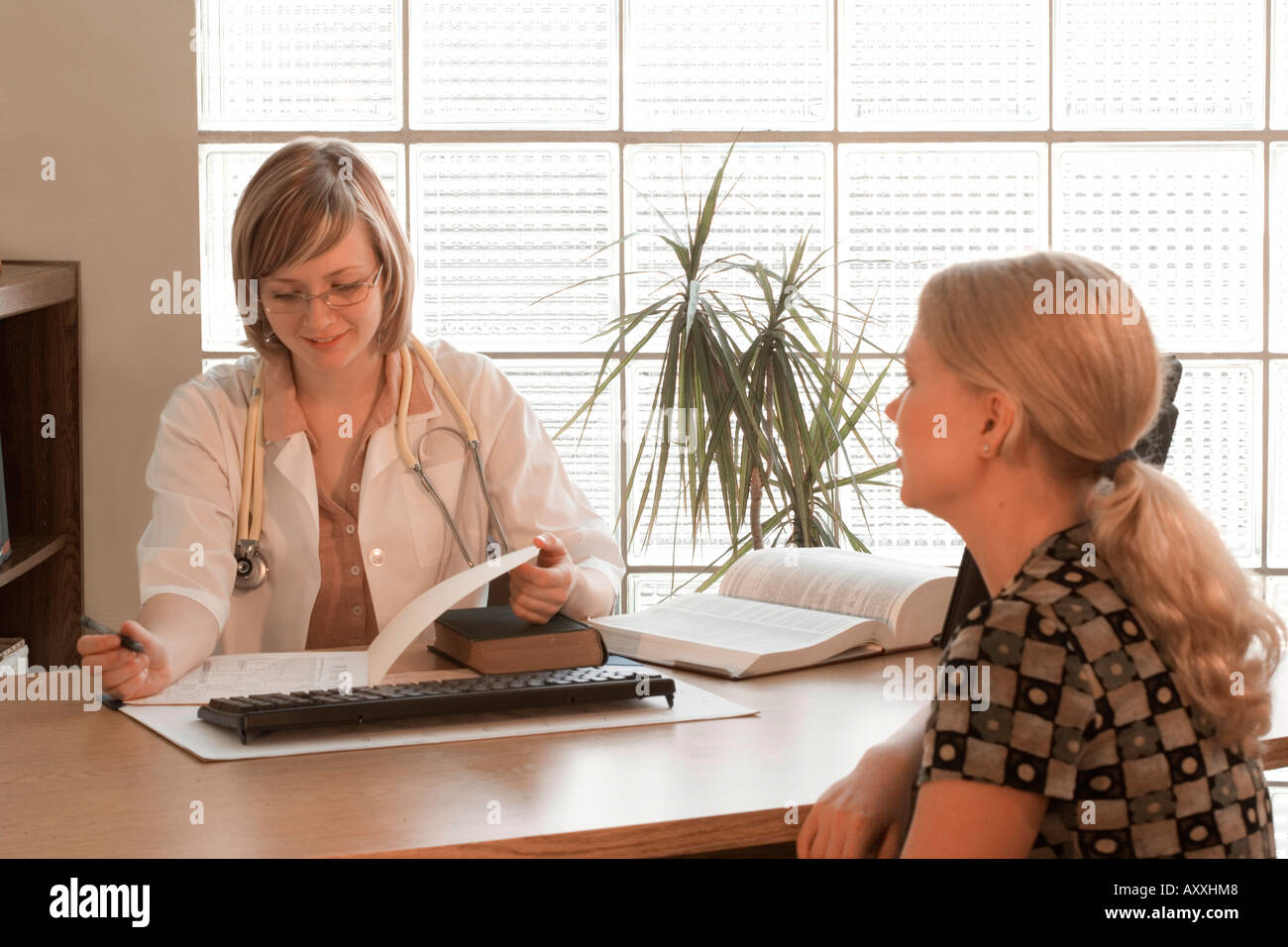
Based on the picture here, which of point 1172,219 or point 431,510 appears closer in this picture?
point 431,510

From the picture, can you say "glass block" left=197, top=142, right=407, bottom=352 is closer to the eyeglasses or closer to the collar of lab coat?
the collar of lab coat

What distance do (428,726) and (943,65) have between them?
2.38 m

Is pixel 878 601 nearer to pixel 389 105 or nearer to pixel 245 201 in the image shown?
pixel 245 201

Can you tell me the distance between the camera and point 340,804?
129 centimetres

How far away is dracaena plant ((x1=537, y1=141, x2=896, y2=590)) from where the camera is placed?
3068 millimetres

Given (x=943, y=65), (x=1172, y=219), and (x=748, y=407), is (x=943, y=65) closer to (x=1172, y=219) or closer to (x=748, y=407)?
(x=1172, y=219)

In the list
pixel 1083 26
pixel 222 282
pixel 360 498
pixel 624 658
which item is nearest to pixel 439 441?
pixel 360 498

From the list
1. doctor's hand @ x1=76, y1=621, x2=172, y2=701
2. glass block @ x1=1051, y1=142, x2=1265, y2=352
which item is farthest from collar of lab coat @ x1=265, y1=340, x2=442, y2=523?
glass block @ x1=1051, y1=142, x2=1265, y2=352

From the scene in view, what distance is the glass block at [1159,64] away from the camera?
3.33m

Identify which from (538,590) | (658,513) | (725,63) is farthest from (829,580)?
(725,63)

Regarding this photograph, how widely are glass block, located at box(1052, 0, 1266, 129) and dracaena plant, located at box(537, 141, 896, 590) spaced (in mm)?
791

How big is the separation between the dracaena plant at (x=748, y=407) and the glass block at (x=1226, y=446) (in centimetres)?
82

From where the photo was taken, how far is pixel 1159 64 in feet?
11.0

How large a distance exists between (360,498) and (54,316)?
130cm
